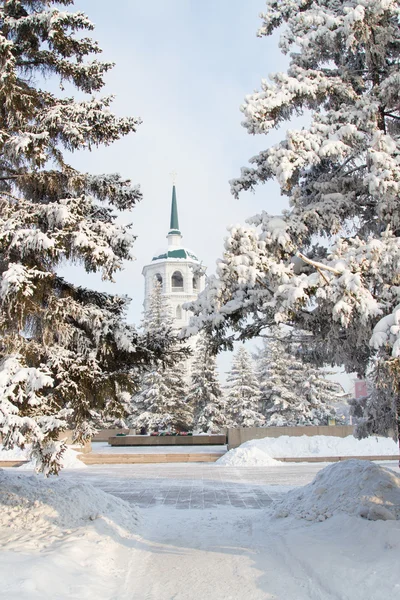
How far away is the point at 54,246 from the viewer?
7402 millimetres

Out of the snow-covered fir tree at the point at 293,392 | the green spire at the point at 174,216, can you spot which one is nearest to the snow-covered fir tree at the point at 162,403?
the snow-covered fir tree at the point at 293,392

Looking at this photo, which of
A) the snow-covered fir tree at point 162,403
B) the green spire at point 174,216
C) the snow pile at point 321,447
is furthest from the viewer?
the green spire at point 174,216

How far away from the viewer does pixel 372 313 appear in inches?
258

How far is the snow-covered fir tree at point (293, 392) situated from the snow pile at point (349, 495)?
25216 mm

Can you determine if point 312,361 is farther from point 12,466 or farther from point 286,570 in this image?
point 12,466

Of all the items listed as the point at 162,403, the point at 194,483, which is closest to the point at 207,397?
the point at 162,403

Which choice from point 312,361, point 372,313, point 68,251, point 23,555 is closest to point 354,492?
point 312,361

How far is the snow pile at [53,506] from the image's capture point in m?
7.87

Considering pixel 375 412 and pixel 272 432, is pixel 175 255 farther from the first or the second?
pixel 375 412

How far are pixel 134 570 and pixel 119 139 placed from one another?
6.70m

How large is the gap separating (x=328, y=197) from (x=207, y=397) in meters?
32.4

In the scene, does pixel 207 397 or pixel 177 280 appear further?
pixel 177 280

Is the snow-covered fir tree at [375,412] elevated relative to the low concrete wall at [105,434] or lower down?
elevated

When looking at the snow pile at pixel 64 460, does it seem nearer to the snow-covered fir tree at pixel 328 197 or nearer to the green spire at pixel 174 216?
the snow-covered fir tree at pixel 328 197
